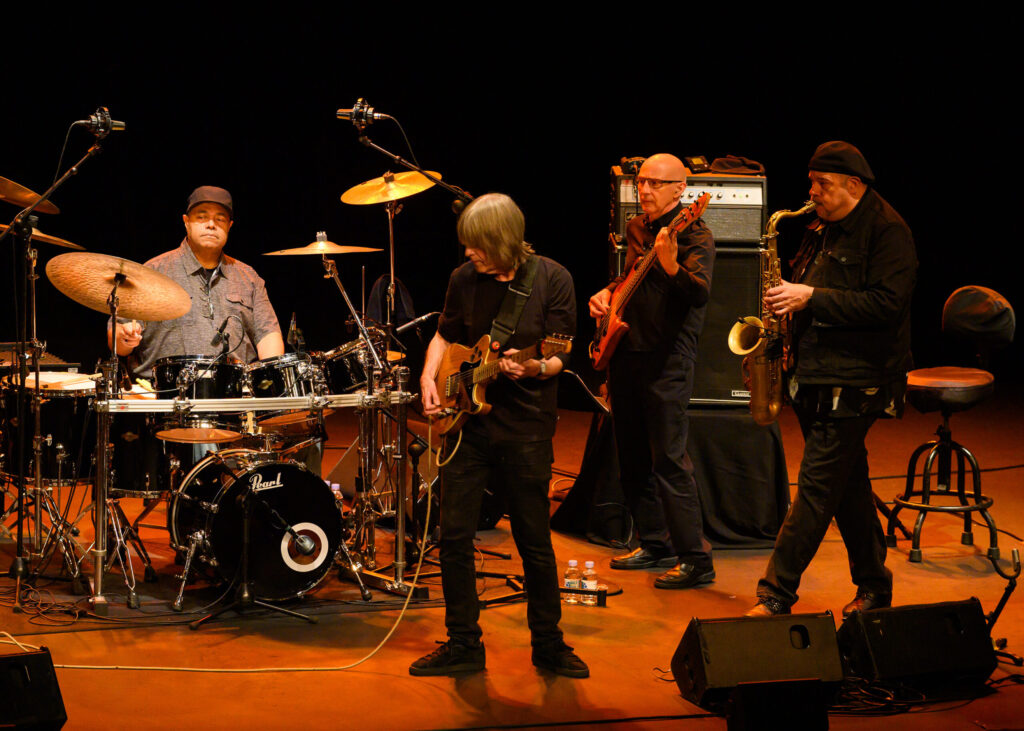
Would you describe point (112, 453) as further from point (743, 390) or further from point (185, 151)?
point (185, 151)

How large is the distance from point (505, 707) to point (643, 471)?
75.2 inches

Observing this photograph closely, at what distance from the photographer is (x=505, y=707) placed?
3475 millimetres

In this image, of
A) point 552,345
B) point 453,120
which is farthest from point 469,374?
point 453,120

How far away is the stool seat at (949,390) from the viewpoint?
5.34m

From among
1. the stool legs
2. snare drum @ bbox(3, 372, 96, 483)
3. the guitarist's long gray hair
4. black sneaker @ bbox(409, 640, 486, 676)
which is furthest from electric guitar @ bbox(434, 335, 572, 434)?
the stool legs

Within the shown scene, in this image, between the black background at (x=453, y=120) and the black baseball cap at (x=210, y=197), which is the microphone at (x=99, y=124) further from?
the black background at (x=453, y=120)

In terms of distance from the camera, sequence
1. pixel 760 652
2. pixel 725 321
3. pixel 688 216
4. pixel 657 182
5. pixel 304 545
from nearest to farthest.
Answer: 1. pixel 760 652
2. pixel 304 545
3. pixel 688 216
4. pixel 657 182
5. pixel 725 321

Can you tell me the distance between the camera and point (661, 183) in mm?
4797

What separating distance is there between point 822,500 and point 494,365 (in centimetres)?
140

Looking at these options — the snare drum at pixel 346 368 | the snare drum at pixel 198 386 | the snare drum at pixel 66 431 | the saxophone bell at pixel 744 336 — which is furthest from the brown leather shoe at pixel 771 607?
the snare drum at pixel 66 431

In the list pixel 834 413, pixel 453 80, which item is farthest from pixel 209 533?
pixel 453 80

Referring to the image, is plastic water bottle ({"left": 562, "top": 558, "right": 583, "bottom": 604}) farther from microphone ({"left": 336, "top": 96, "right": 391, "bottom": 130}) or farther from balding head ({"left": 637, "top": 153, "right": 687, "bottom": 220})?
microphone ({"left": 336, "top": 96, "right": 391, "bottom": 130})

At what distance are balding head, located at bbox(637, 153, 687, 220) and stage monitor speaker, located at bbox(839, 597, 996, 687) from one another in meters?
2.10

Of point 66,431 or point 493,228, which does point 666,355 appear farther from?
point 66,431
